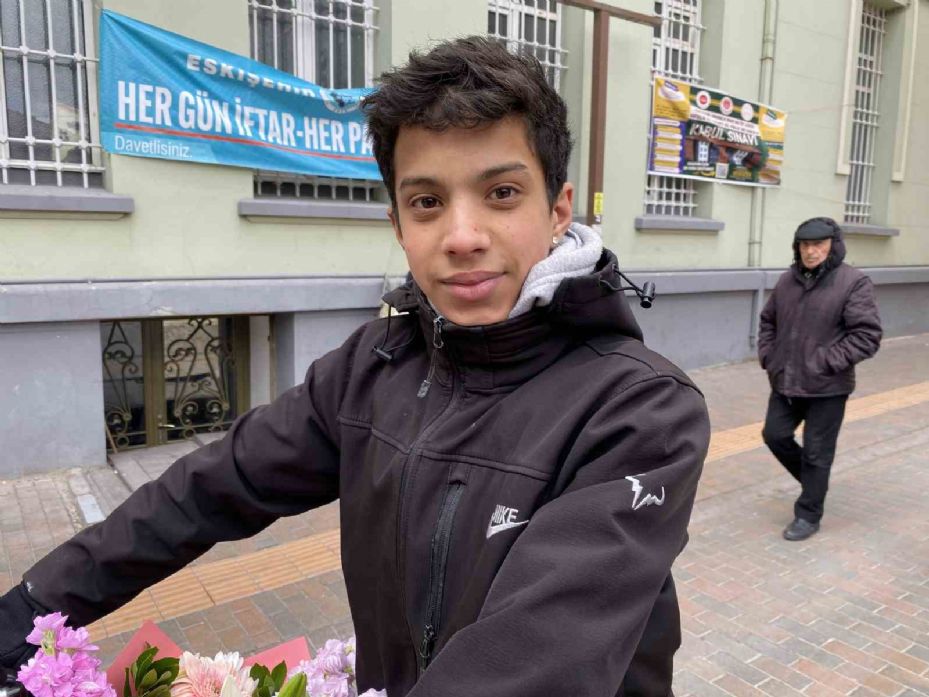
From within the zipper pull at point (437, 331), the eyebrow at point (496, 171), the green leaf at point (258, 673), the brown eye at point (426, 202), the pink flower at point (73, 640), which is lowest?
the green leaf at point (258, 673)

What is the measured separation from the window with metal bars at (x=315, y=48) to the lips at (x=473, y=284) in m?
5.40

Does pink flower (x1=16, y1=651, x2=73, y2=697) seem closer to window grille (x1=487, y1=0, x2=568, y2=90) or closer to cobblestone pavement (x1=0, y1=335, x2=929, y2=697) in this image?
cobblestone pavement (x1=0, y1=335, x2=929, y2=697)

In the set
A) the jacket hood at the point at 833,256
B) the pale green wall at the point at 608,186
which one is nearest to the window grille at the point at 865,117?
the pale green wall at the point at 608,186


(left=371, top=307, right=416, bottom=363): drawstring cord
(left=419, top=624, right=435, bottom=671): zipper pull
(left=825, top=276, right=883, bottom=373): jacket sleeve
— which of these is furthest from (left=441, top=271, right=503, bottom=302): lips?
(left=825, top=276, right=883, bottom=373): jacket sleeve

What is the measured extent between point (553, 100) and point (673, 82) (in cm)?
818

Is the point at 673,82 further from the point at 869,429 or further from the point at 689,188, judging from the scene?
the point at 869,429

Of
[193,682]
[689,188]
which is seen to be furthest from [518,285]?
[689,188]

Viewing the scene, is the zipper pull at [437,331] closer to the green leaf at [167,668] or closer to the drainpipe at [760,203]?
the green leaf at [167,668]

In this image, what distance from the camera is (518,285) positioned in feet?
4.22

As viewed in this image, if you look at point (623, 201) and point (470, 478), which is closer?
point (470, 478)

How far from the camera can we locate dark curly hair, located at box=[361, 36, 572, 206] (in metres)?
1.21

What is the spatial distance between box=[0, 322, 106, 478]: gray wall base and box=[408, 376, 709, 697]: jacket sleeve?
16.7 feet

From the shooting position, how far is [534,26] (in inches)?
308

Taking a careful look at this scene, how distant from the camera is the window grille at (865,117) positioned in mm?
11578
